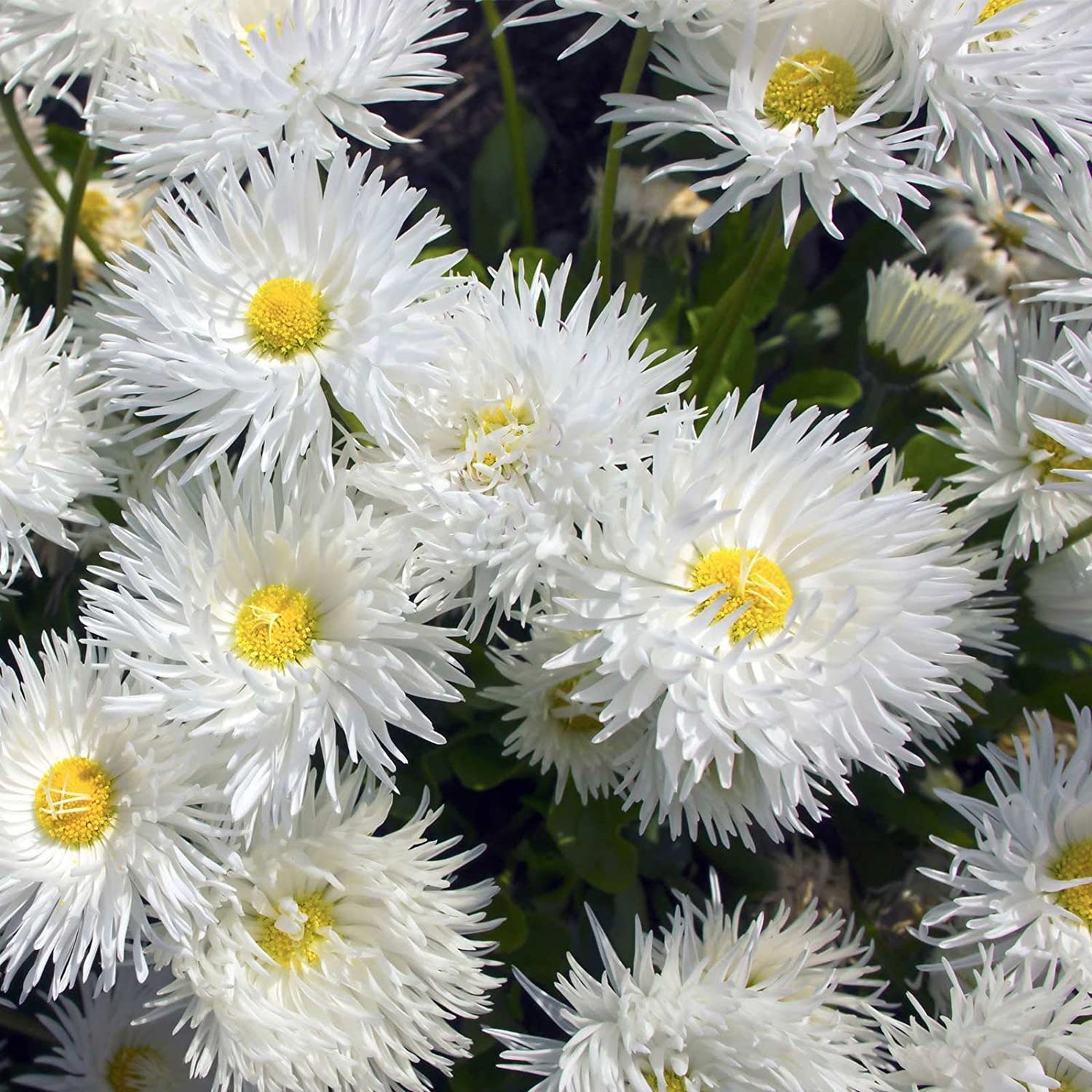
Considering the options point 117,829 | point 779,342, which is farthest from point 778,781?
point 779,342

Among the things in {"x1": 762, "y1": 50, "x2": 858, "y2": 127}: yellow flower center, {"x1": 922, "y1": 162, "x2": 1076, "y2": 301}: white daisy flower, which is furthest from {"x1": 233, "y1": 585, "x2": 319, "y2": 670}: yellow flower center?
{"x1": 922, "y1": 162, "x2": 1076, "y2": 301}: white daisy flower

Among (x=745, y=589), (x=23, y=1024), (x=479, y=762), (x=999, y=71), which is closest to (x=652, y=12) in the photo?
(x=999, y=71)

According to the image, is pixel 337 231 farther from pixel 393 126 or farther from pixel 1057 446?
pixel 393 126

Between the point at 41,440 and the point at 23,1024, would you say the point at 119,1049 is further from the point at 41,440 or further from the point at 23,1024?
the point at 41,440

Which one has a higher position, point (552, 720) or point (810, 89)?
point (810, 89)

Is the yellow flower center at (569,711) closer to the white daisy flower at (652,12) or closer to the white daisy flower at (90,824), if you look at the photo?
the white daisy flower at (90,824)

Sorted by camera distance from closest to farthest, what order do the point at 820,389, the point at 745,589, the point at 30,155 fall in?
the point at 745,589
the point at 30,155
the point at 820,389
